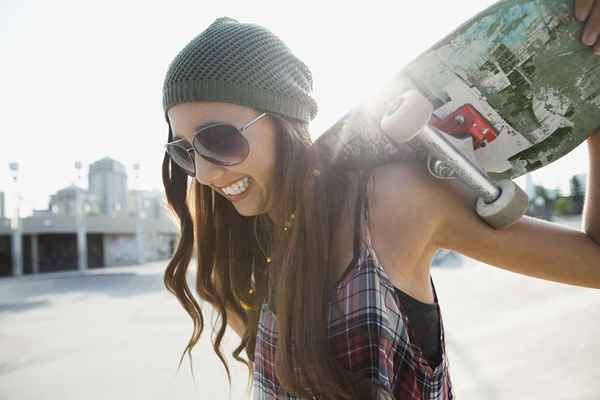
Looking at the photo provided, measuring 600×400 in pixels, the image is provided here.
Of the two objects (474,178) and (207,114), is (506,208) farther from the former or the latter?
(207,114)

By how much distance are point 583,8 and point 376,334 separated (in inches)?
36.5

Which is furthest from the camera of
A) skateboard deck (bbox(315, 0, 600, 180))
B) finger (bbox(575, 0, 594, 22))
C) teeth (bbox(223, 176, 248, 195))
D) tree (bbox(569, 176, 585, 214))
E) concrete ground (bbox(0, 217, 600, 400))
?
tree (bbox(569, 176, 585, 214))

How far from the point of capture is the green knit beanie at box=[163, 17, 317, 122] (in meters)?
1.33

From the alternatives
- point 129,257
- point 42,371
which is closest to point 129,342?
point 42,371

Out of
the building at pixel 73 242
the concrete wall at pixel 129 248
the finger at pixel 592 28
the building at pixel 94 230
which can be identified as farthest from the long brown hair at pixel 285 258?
the concrete wall at pixel 129 248

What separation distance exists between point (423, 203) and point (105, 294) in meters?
10.7

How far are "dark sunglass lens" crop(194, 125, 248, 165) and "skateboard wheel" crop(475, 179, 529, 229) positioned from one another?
2.31ft

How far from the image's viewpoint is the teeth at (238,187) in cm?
142

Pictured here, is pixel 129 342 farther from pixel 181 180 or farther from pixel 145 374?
pixel 181 180

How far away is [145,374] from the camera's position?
423 cm

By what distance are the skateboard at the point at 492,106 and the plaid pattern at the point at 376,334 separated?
0.25m

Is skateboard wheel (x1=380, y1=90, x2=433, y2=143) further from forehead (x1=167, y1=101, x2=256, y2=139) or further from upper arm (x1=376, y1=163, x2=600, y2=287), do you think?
A: forehead (x1=167, y1=101, x2=256, y2=139)

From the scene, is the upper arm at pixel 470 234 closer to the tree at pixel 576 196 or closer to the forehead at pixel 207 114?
the forehead at pixel 207 114

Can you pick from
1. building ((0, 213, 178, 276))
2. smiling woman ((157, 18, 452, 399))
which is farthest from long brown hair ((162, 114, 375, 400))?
building ((0, 213, 178, 276))
